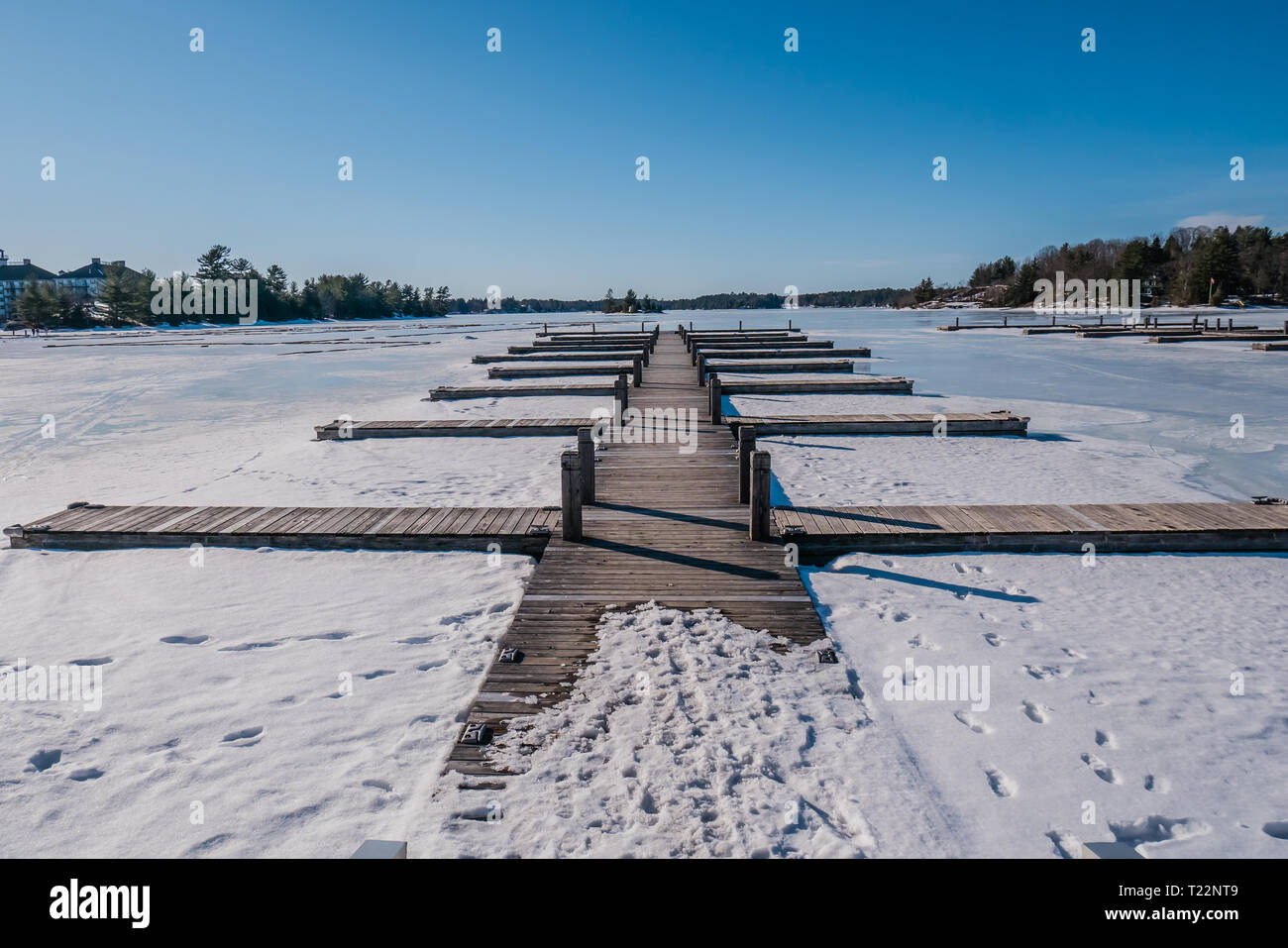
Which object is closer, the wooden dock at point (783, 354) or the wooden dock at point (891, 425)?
the wooden dock at point (891, 425)

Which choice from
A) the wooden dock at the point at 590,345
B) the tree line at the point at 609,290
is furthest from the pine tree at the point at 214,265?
the wooden dock at the point at 590,345

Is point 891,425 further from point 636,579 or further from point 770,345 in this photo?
point 770,345

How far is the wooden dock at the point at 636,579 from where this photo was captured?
461 centimetres

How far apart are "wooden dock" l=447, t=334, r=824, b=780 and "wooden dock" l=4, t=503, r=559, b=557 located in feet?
2.12

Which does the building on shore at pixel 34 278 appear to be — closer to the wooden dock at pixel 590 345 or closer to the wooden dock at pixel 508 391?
the wooden dock at pixel 590 345

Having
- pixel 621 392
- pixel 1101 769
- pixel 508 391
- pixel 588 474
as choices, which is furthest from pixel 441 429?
pixel 1101 769

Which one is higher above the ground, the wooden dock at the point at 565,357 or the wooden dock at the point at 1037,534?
the wooden dock at the point at 565,357

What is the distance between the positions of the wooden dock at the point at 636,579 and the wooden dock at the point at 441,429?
14.4ft

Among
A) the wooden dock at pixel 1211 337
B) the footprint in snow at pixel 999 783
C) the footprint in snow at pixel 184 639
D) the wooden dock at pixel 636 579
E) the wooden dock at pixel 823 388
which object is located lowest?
the footprint in snow at pixel 999 783

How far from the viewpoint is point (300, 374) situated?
88.9ft

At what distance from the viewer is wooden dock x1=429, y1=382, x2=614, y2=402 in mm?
18859

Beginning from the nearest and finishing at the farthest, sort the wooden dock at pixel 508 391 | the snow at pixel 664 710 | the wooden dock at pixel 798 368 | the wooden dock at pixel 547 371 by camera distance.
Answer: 1. the snow at pixel 664 710
2. the wooden dock at pixel 508 391
3. the wooden dock at pixel 547 371
4. the wooden dock at pixel 798 368

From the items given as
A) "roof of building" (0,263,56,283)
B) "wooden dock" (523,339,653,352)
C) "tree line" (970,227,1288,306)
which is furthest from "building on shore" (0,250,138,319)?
Result: "tree line" (970,227,1288,306)

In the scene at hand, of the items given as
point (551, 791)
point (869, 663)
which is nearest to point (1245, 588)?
point (869, 663)
